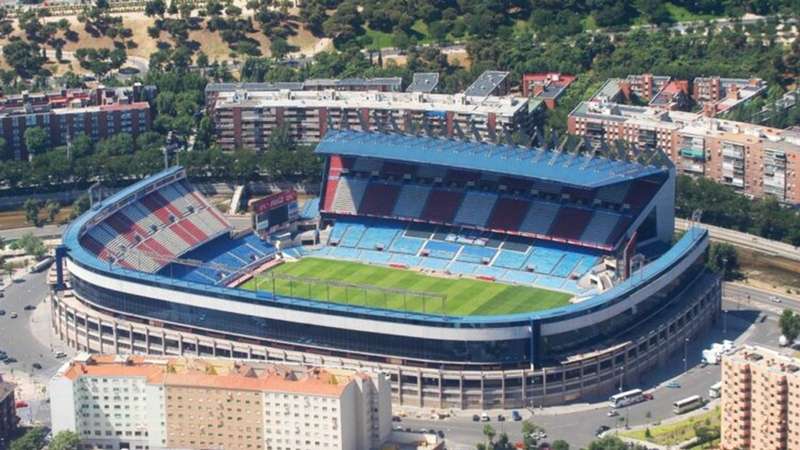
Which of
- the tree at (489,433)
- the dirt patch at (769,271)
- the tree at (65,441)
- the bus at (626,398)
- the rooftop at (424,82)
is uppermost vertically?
the rooftop at (424,82)

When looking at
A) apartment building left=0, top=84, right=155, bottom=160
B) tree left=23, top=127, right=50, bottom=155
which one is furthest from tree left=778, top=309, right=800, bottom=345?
tree left=23, top=127, right=50, bottom=155

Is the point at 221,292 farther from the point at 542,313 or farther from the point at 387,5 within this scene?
the point at 387,5

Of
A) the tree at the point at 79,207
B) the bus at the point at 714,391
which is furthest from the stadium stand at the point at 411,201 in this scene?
the bus at the point at 714,391

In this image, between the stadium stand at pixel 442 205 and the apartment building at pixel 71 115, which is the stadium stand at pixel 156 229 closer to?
the stadium stand at pixel 442 205

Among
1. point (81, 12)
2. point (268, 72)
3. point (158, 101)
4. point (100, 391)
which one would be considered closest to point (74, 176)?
point (158, 101)

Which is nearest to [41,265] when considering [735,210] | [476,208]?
[476,208]

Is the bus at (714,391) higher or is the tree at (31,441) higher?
the tree at (31,441)

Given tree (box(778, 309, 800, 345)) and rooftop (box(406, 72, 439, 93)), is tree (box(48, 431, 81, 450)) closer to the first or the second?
tree (box(778, 309, 800, 345))
